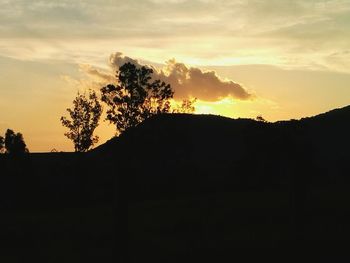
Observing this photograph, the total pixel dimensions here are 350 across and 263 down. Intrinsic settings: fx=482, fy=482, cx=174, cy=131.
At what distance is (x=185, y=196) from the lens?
54.7 meters

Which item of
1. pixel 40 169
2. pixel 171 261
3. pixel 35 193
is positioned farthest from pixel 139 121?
pixel 171 261

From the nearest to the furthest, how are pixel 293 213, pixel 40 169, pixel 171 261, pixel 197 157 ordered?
pixel 293 213 < pixel 171 261 < pixel 40 169 < pixel 197 157

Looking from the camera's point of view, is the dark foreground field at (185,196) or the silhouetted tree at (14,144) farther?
the silhouetted tree at (14,144)

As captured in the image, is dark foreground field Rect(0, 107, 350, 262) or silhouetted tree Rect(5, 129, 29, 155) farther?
silhouetted tree Rect(5, 129, 29, 155)

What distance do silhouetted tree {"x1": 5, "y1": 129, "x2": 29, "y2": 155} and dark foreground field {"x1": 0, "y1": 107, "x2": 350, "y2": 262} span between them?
1.14 meters

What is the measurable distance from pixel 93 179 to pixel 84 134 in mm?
29377

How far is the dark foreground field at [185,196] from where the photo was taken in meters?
→ 15.8

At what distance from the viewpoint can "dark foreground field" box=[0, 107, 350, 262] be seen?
51.8 ft

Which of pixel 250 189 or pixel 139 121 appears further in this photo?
pixel 139 121

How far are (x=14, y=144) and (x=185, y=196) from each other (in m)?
20.1

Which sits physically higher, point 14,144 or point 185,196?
point 14,144

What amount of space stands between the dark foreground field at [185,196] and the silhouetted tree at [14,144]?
A: 3.74 ft

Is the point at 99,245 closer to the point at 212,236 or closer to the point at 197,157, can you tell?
the point at 212,236

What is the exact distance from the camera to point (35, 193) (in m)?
54.8
